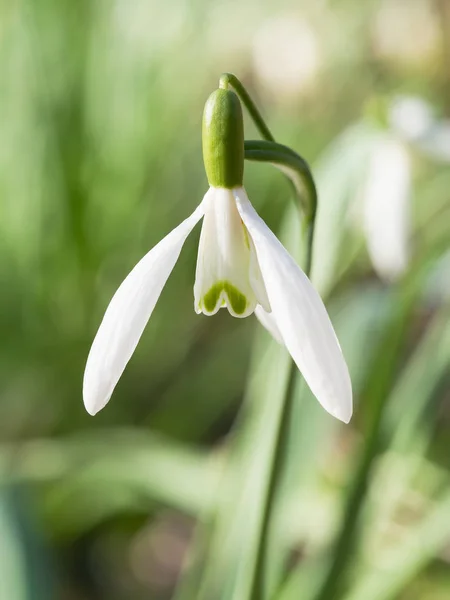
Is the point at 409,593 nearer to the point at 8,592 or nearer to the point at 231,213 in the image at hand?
the point at 8,592

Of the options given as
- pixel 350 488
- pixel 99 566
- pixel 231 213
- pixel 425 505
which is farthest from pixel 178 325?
pixel 231 213

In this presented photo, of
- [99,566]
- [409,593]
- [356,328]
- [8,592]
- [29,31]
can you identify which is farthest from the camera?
[29,31]

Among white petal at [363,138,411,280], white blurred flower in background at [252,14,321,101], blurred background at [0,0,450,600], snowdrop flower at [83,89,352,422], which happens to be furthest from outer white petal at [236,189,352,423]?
white blurred flower in background at [252,14,321,101]

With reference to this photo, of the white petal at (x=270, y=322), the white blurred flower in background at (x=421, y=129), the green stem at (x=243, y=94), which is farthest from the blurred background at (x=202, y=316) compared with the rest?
the green stem at (x=243, y=94)

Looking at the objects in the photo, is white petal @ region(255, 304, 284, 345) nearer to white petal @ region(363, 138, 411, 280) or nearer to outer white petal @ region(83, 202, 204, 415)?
outer white petal @ region(83, 202, 204, 415)

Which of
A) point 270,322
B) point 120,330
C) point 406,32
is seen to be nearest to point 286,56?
point 406,32

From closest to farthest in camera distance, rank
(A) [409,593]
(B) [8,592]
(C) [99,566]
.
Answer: (B) [8,592] → (A) [409,593] → (C) [99,566]

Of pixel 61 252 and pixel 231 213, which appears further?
pixel 61 252
